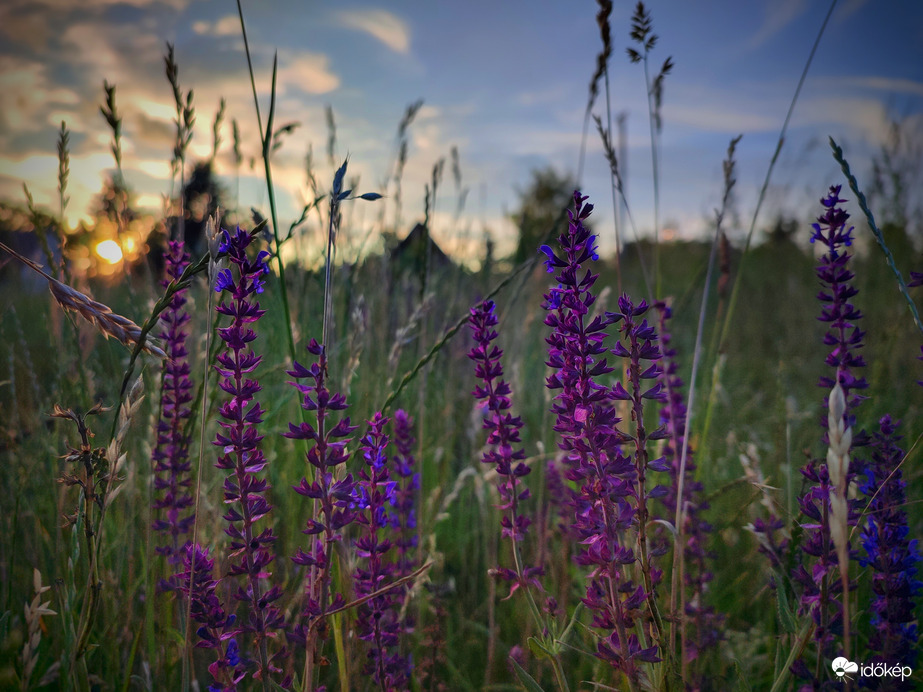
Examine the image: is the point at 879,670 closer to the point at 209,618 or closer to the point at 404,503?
the point at 404,503

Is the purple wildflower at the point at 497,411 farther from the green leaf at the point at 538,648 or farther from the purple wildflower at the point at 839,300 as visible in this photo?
the purple wildflower at the point at 839,300

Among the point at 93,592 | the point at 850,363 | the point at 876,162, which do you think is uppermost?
the point at 876,162

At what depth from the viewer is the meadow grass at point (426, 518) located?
3.59 feet


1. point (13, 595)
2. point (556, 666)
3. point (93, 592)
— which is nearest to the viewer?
point (93, 592)

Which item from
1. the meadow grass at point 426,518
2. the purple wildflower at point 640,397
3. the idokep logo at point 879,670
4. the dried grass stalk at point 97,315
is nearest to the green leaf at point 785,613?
the meadow grass at point 426,518

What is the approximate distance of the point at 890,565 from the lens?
4.29 feet

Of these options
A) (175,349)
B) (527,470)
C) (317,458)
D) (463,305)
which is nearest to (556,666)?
(527,470)

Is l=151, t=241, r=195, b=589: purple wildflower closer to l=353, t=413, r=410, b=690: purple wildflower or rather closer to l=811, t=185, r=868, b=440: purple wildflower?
l=353, t=413, r=410, b=690: purple wildflower

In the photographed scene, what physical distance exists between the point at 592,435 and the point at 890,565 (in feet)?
2.78

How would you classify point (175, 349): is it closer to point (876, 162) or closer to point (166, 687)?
point (166, 687)

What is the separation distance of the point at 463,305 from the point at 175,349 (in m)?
3.00

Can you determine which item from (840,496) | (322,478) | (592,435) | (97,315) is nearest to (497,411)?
(592,435)

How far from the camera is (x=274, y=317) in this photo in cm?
299

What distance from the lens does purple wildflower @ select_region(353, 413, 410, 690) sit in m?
1.27
